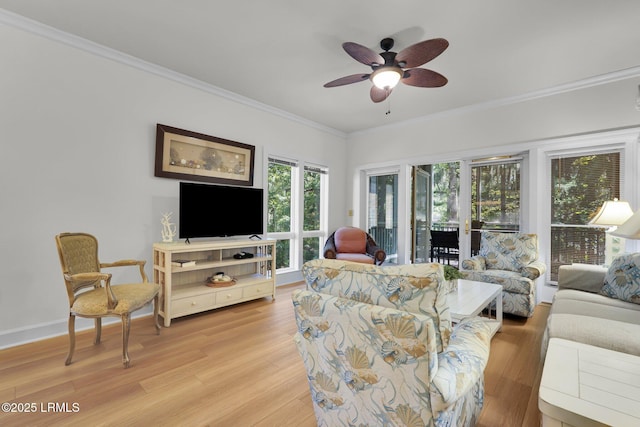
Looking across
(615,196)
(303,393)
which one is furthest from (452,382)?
(615,196)

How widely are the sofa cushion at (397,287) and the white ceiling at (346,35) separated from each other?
2.11 m

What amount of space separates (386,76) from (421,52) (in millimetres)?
356

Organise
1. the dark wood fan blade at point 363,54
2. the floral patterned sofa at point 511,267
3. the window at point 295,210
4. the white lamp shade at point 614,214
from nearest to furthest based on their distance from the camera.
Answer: the dark wood fan blade at point 363,54, the white lamp shade at point 614,214, the floral patterned sofa at point 511,267, the window at point 295,210

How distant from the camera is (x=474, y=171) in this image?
172 inches

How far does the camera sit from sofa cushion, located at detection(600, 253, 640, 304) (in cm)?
225

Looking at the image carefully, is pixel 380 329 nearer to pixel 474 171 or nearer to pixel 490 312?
pixel 490 312

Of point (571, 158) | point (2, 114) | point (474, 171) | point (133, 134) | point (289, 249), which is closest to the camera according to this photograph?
point (2, 114)

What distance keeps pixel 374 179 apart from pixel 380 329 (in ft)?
15.6

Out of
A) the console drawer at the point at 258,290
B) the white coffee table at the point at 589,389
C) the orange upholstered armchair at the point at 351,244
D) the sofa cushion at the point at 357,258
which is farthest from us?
the orange upholstered armchair at the point at 351,244

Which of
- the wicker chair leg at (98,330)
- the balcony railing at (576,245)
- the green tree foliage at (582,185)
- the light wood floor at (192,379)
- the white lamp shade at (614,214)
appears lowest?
the light wood floor at (192,379)

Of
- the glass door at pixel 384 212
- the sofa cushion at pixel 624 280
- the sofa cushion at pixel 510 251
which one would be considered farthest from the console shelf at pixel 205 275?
the sofa cushion at pixel 624 280

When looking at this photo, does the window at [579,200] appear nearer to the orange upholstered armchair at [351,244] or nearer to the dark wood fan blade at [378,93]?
the orange upholstered armchair at [351,244]

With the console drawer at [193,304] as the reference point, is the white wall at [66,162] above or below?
above

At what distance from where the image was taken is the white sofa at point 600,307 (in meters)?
1.66
